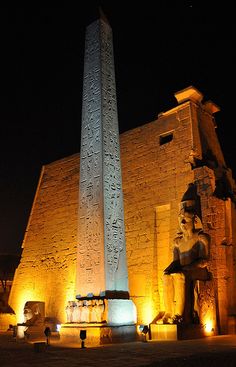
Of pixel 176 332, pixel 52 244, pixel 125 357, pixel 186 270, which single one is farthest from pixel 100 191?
pixel 52 244

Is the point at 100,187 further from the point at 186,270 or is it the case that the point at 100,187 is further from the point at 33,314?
the point at 33,314

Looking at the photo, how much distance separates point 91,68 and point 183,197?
11.6 feet

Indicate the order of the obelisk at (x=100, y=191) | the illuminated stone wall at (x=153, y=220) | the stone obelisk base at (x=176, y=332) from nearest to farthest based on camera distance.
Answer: the obelisk at (x=100, y=191)
the stone obelisk base at (x=176, y=332)
the illuminated stone wall at (x=153, y=220)

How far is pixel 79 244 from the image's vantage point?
800 cm

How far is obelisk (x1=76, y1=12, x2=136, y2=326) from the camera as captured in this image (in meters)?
7.58

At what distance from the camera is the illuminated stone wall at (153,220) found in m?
9.54

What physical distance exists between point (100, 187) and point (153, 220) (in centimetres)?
359

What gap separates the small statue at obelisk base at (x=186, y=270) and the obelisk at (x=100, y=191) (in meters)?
1.04

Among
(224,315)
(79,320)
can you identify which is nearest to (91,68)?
(79,320)

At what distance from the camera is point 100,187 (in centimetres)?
782

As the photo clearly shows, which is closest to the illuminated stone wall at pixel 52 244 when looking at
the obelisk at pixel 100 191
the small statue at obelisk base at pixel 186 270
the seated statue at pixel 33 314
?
the seated statue at pixel 33 314

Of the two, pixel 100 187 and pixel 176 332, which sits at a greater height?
pixel 100 187

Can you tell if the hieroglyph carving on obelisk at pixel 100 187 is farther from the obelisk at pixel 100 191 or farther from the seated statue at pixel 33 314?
the seated statue at pixel 33 314

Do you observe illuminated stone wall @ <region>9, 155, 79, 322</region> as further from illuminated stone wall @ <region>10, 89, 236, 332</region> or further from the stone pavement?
the stone pavement
